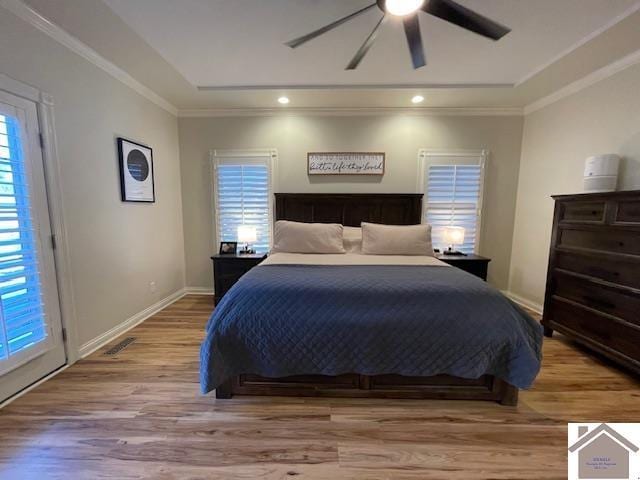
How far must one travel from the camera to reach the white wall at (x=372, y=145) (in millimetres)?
3705

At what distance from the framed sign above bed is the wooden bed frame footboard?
2707 millimetres

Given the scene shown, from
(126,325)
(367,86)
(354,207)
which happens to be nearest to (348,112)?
(367,86)

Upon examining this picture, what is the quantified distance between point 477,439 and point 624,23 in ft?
9.99

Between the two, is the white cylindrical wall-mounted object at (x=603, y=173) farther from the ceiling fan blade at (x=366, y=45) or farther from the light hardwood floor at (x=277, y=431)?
the ceiling fan blade at (x=366, y=45)

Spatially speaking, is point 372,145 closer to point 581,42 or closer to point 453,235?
point 453,235

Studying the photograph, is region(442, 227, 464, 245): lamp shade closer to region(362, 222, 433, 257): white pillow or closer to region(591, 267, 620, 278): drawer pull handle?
region(362, 222, 433, 257): white pillow

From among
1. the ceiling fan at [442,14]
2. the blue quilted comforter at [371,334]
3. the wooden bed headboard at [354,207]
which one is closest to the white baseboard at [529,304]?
the wooden bed headboard at [354,207]

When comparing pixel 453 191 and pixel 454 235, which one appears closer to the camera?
pixel 454 235

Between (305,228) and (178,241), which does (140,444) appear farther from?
(178,241)

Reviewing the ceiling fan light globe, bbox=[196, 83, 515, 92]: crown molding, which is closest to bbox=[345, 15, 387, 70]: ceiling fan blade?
the ceiling fan light globe

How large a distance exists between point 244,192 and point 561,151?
13.0ft

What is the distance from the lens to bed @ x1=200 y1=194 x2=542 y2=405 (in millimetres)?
1704

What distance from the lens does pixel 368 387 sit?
1878mm

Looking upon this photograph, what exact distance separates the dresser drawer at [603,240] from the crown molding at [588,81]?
1.53 metres
